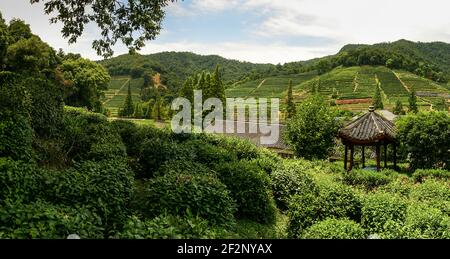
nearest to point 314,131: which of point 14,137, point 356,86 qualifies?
point 14,137

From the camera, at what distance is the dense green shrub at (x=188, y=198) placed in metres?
7.51

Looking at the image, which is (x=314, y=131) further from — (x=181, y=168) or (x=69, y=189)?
(x=69, y=189)

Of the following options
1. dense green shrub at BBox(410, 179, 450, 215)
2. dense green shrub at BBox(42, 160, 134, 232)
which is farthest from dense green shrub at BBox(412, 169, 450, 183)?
dense green shrub at BBox(42, 160, 134, 232)

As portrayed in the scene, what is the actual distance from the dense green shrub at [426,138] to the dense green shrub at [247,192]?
51.8 ft

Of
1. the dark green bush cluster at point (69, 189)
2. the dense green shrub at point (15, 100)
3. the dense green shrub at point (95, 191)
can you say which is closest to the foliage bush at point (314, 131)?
the dense green shrub at point (15, 100)

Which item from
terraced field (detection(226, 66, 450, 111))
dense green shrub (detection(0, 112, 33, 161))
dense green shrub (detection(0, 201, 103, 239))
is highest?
terraced field (detection(226, 66, 450, 111))

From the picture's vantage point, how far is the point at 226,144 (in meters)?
18.7

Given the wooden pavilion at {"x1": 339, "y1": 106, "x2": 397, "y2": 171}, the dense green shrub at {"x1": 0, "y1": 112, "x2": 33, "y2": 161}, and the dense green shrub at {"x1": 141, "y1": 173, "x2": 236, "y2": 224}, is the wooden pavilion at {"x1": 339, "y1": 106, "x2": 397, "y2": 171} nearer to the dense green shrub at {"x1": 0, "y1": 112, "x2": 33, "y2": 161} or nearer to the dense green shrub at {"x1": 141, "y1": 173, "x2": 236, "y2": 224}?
the dense green shrub at {"x1": 141, "y1": 173, "x2": 236, "y2": 224}

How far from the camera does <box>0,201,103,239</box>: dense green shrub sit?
15.9 ft

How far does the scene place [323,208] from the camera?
32.8 feet

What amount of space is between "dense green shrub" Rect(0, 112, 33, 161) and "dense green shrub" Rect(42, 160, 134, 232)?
1243 mm

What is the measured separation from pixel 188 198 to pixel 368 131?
52.8ft
